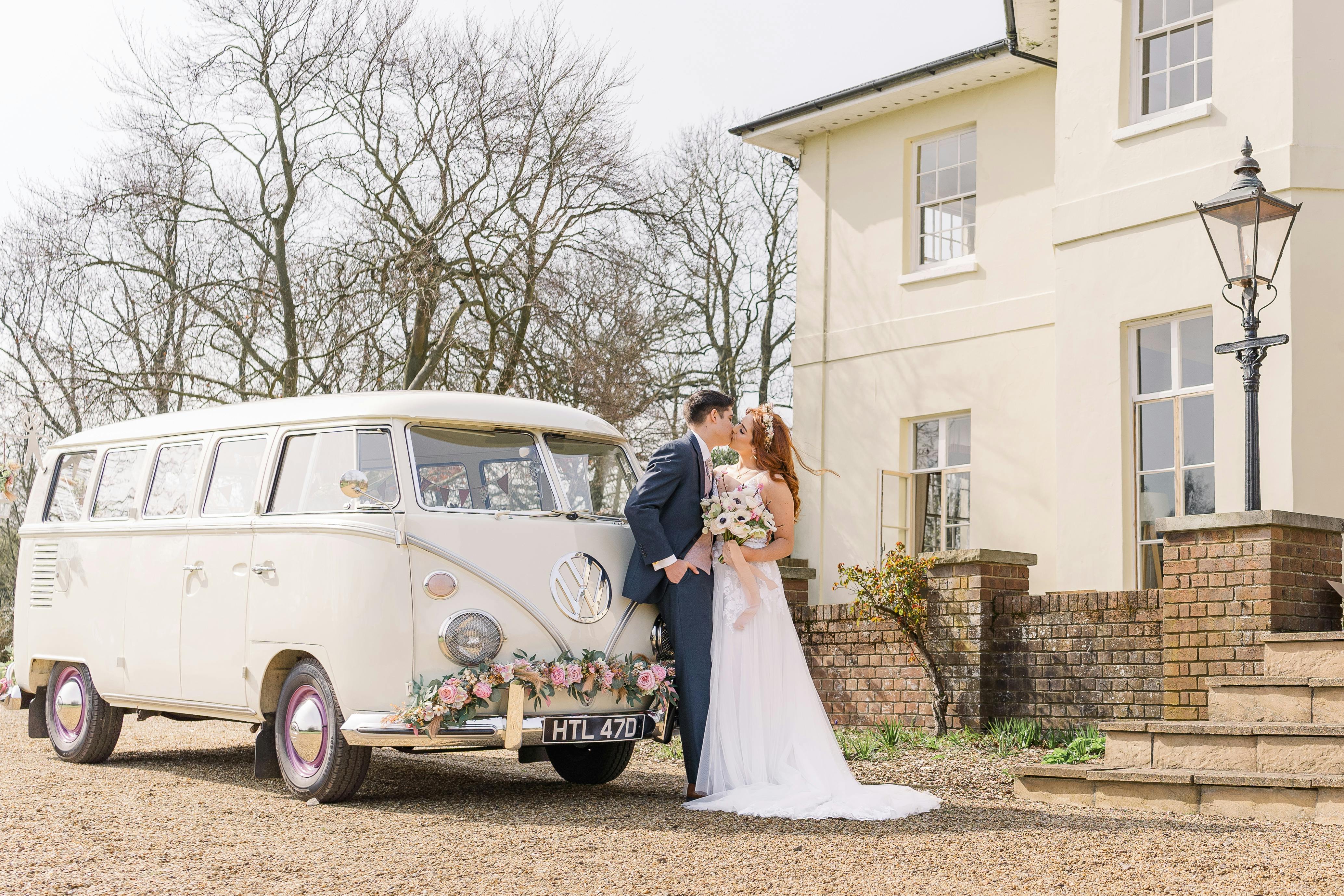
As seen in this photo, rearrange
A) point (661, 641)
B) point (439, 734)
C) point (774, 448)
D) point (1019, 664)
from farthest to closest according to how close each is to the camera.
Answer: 1. point (1019, 664)
2. point (774, 448)
3. point (661, 641)
4. point (439, 734)

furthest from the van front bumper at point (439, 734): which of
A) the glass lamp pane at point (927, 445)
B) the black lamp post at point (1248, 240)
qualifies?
the glass lamp pane at point (927, 445)

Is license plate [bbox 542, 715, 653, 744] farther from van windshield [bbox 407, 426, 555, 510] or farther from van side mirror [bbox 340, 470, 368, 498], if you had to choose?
van side mirror [bbox 340, 470, 368, 498]

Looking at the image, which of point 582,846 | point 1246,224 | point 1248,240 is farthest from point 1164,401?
point 582,846

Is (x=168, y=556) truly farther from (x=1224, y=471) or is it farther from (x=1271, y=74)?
(x=1271, y=74)

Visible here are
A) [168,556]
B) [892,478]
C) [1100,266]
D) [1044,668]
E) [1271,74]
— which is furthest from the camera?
[892,478]

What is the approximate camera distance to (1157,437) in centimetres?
1165

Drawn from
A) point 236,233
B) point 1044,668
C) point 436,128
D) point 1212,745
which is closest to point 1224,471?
point 1044,668

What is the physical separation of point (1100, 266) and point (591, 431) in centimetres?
610

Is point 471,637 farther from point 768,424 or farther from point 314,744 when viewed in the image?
point 768,424

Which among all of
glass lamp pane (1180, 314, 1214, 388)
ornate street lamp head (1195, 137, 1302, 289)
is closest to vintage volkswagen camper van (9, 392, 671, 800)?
ornate street lamp head (1195, 137, 1302, 289)

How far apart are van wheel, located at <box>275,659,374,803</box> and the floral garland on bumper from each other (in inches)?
20.1

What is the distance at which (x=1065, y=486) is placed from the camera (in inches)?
470

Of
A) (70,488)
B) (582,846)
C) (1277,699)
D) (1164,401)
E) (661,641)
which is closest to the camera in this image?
(582,846)

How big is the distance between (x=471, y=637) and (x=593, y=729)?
80cm
